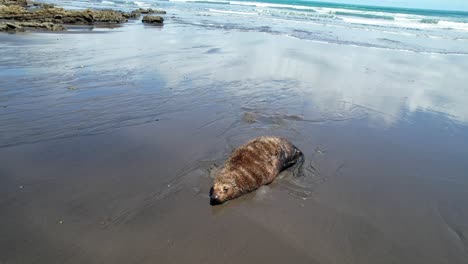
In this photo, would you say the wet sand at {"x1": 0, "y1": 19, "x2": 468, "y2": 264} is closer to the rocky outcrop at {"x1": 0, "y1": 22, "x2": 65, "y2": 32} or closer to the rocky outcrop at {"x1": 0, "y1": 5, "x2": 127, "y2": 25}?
the rocky outcrop at {"x1": 0, "y1": 22, "x2": 65, "y2": 32}

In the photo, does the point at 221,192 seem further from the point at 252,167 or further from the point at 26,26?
the point at 26,26

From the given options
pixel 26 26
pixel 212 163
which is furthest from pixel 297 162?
pixel 26 26

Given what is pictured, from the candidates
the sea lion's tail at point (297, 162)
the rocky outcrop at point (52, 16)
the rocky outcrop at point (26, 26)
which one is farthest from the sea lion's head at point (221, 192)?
the rocky outcrop at point (52, 16)

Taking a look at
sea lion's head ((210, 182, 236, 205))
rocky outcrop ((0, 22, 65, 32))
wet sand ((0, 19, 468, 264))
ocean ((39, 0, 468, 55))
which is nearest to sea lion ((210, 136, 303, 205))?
sea lion's head ((210, 182, 236, 205))

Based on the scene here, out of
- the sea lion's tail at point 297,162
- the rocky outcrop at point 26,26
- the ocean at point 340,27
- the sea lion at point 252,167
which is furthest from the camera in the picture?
the ocean at point 340,27

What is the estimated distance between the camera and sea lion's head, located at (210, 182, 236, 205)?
4.87 metres

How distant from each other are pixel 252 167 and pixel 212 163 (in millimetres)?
785

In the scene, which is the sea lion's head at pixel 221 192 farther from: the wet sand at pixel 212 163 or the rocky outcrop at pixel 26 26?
the rocky outcrop at pixel 26 26

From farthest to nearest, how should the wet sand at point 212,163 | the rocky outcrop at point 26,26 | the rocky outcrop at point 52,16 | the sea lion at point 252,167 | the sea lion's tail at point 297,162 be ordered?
the rocky outcrop at point 52,16 → the rocky outcrop at point 26,26 → the sea lion's tail at point 297,162 → the sea lion at point 252,167 → the wet sand at point 212,163

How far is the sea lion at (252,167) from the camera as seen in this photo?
16.6 ft

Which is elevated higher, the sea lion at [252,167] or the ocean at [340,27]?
the sea lion at [252,167]

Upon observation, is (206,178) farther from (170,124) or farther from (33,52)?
(33,52)

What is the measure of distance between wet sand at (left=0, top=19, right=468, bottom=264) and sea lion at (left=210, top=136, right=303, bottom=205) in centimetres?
16

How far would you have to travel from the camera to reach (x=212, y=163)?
593 centimetres
